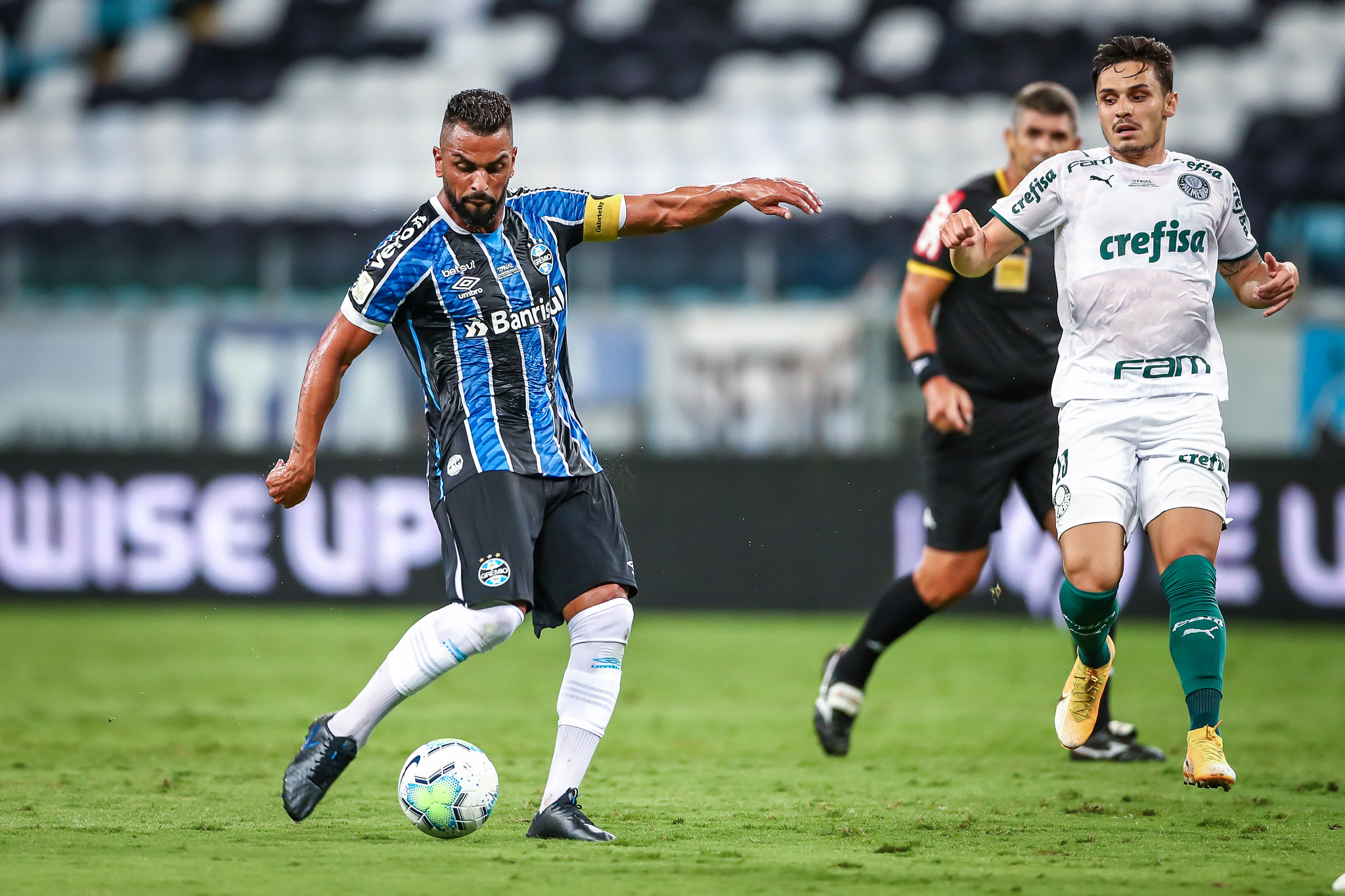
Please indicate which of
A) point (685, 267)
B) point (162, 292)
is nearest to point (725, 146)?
point (685, 267)

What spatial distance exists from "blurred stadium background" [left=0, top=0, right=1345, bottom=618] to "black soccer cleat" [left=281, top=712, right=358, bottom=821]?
251 inches

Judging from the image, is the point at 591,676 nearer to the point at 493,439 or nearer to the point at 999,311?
the point at 493,439

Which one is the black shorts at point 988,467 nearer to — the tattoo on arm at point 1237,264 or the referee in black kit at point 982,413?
the referee in black kit at point 982,413

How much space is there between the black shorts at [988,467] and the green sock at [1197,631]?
1.61 metres

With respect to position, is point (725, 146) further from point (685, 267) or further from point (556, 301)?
point (556, 301)

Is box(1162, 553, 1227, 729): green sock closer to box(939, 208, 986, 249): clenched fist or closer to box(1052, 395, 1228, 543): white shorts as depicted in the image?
box(1052, 395, 1228, 543): white shorts

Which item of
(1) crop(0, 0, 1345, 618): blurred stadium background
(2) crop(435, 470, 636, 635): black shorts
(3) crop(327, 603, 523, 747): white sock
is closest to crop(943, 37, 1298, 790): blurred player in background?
(2) crop(435, 470, 636, 635): black shorts

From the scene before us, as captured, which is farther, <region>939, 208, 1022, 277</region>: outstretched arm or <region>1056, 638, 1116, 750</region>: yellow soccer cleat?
<region>1056, 638, 1116, 750</region>: yellow soccer cleat

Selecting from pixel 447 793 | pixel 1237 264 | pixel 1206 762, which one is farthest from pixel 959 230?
pixel 447 793

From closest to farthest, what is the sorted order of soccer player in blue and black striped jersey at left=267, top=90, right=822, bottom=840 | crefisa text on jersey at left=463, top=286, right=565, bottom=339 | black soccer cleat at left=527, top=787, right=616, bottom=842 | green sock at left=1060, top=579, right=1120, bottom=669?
black soccer cleat at left=527, top=787, right=616, bottom=842 → soccer player in blue and black striped jersey at left=267, top=90, right=822, bottom=840 → crefisa text on jersey at left=463, top=286, right=565, bottom=339 → green sock at left=1060, top=579, right=1120, bottom=669

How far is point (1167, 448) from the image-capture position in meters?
4.52

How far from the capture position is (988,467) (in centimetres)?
604

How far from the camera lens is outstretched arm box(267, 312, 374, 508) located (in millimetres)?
4457

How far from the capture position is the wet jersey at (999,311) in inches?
239
